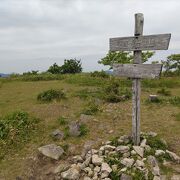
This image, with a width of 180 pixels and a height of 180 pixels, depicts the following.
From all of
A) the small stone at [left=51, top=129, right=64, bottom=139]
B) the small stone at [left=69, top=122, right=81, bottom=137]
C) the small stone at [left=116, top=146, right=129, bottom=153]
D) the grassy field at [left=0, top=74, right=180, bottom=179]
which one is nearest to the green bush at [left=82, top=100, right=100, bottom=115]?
the grassy field at [left=0, top=74, right=180, bottom=179]

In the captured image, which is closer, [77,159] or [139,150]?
[139,150]

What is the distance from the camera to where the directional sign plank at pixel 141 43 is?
802 cm

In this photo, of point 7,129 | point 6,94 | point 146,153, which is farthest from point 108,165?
point 6,94

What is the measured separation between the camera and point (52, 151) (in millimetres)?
9203

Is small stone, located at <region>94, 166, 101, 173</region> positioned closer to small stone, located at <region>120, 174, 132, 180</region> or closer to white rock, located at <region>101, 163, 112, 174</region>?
white rock, located at <region>101, 163, 112, 174</region>

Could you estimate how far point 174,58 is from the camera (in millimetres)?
40406

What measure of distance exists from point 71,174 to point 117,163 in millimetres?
1124

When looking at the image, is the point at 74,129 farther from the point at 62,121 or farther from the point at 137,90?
the point at 137,90

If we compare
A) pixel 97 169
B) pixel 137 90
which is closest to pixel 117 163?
pixel 97 169

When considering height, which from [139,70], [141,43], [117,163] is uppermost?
[141,43]

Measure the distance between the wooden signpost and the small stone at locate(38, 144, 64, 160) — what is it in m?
2.04

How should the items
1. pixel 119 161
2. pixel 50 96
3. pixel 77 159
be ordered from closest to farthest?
pixel 119 161
pixel 77 159
pixel 50 96

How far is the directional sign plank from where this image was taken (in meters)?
8.02

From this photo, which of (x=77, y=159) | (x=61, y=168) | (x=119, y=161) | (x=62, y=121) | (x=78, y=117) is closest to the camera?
(x=119, y=161)
